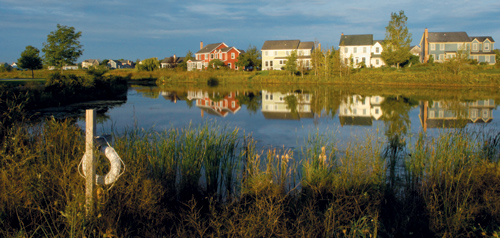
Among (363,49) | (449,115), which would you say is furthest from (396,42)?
(449,115)

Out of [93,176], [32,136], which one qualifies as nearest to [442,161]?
[93,176]

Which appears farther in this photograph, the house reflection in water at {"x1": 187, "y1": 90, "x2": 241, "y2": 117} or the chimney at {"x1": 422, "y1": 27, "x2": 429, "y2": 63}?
the chimney at {"x1": 422, "y1": 27, "x2": 429, "y2": 63}

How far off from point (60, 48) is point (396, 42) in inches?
1778

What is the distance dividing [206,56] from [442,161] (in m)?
75.3

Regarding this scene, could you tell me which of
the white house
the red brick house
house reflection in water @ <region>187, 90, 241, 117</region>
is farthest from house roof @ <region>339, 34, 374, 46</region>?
house reflection in water @ <region>187, 90, 241, 117</region>

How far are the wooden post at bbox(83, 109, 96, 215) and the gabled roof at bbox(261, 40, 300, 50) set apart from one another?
65732 millimetres

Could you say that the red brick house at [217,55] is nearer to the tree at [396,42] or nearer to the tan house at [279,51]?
the tan house at [279,51]

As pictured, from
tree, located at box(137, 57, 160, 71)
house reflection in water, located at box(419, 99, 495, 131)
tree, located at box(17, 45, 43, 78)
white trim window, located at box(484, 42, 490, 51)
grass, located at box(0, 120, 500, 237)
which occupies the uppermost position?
white trim window, located at box(484, 42, 490, 51)

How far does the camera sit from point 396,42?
183 ft

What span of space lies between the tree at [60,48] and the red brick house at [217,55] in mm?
32860

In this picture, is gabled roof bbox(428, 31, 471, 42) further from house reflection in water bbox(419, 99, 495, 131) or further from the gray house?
house reflection in water bbox(419, 99, 495, 131)

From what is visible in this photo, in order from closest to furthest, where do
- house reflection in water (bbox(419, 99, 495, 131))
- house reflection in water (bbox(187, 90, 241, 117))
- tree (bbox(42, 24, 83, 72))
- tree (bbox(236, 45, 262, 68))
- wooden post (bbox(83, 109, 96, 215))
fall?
wooden post (bbox(83, 109, 96, 215)) < house reflection in water (bbox(419, 99, 495, 131)) < house reflection in water (bbox(187, 90, 241, 117)) < tree (bbox(42, 24, 83, 72)) < tree (bbox(236, 45, 262, 68))

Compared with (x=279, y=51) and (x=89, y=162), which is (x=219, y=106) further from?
(x=279, y=51)

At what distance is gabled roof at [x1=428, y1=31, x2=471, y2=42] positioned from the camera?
214 feet
